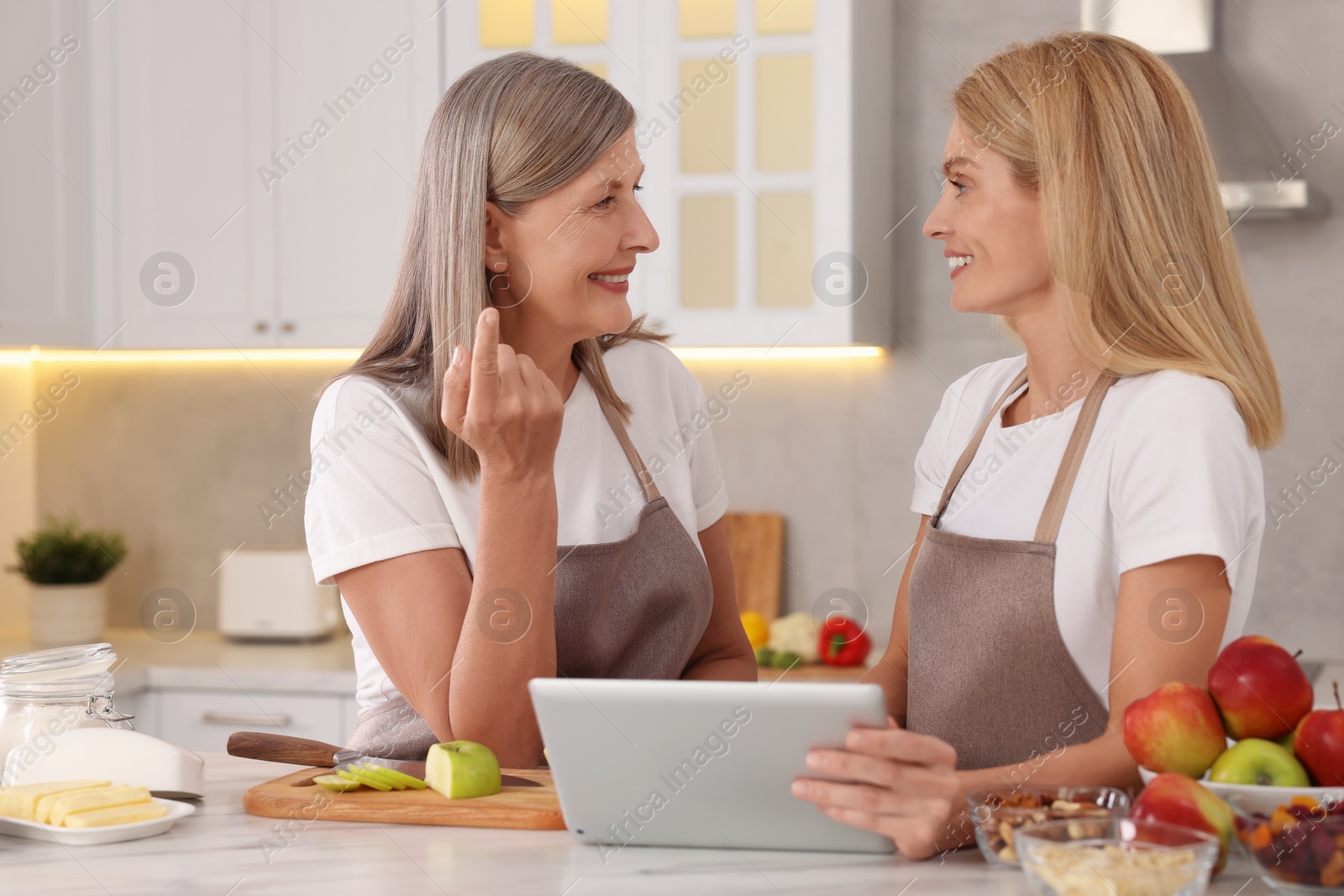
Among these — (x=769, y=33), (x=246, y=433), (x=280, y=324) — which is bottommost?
(x=246, y=433)

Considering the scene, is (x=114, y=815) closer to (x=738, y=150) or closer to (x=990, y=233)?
(x=990, y=233)

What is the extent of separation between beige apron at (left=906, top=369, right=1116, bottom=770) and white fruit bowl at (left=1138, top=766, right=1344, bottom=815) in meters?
0.31

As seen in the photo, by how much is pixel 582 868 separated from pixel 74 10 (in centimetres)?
279

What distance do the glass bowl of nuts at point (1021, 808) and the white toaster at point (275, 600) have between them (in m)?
2.32

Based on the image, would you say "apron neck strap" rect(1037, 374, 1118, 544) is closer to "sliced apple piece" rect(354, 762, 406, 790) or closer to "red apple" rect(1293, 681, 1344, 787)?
"red apple" rect(1293, 681, 1344, 787)

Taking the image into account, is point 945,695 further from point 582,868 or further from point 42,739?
point 42,739

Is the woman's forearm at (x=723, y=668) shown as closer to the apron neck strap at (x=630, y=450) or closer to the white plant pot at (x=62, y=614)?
the apron neck strap at (x=630, y=450)

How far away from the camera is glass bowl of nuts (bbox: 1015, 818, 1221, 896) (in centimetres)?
82

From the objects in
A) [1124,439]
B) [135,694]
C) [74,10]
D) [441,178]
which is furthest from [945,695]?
[74,10]

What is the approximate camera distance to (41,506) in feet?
11.3

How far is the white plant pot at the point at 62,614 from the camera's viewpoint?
311 cm

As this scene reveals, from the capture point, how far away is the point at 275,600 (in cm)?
306

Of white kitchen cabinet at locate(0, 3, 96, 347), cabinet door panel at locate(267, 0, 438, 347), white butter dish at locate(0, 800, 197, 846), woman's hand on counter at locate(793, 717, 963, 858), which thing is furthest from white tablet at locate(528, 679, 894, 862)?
white kitchen cabinet at locate(0, 3, 96, 347)

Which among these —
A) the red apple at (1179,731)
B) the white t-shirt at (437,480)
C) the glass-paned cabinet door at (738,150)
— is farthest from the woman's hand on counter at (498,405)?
the glass-paned cabinet door at (738,150)
